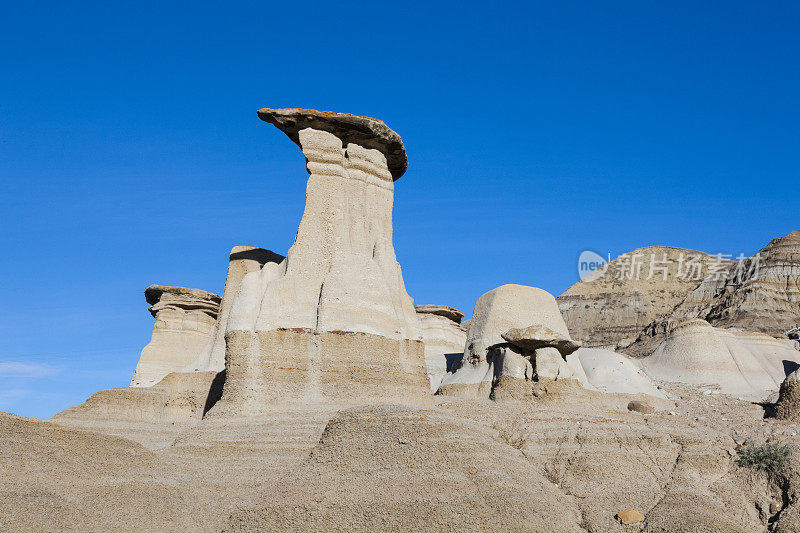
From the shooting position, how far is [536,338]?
23.2 m

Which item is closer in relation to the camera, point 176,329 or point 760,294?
point 176,329

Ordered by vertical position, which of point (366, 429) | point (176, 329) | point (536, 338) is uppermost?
point (176, 329)

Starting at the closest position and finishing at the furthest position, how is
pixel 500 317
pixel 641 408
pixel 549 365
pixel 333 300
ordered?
pixel 333 300 < pixel 549 365 < pixel 641 408 < pixel 500 317

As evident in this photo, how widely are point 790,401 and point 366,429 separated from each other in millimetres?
16959

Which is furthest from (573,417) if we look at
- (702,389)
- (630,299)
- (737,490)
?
(630,299)

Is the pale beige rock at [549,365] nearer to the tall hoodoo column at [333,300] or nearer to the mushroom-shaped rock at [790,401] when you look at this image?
the tall hoodoo column at [333,300]

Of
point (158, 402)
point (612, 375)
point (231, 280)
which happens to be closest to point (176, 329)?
point (231, 280)

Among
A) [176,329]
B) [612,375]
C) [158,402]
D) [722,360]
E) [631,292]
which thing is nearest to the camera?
[158,402]

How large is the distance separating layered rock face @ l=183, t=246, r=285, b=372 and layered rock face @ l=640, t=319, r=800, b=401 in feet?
89.6

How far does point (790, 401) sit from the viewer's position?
24.3m

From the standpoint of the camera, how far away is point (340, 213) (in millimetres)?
22375

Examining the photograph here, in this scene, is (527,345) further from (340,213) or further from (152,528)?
(152,528)

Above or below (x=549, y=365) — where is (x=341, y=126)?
above

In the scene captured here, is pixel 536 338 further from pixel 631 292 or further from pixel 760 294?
pixel 631 292
